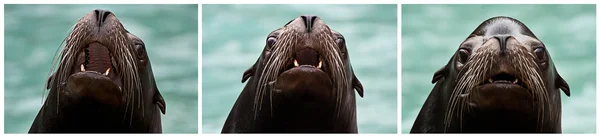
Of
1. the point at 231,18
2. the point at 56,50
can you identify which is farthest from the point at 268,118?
the point at 56,50

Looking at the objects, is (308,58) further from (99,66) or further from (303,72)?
(99,66)

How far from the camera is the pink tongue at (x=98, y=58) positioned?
5.69 metres

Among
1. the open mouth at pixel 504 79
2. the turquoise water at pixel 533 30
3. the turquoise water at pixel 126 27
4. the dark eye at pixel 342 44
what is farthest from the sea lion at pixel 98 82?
the open mouth at pixel 504 79

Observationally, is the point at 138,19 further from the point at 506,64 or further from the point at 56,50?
the point at 506,64

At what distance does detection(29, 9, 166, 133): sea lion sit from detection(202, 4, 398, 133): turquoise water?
0.58m

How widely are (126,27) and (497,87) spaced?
275 centimetres

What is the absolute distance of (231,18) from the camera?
6.74m

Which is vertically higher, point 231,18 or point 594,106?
point 231,18

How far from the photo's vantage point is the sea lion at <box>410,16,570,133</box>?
5.41 m

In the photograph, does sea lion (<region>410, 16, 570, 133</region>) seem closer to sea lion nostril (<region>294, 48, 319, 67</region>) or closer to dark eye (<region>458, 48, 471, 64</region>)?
dark eye (<region>458, 48, 471, 64</region>)

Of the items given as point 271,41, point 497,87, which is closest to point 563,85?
point 497,87

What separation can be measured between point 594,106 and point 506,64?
1406mm

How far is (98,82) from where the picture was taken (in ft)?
18.0

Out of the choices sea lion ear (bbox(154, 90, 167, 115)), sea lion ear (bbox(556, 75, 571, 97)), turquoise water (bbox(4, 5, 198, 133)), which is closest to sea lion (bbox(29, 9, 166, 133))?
sea lion ear (bbox(154, 90, 167, 115))
